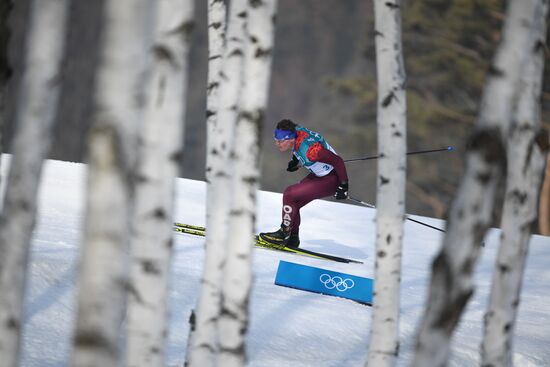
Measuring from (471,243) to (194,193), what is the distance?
10.6 meters

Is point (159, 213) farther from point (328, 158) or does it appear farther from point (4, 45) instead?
point (328, 158)

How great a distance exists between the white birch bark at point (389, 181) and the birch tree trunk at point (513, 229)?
72 cm

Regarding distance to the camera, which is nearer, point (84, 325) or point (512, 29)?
point (84, 325)

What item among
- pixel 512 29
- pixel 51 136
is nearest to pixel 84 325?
pixel 51 136

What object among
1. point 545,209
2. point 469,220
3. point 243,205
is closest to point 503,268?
point 469,220

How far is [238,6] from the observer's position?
4246 mm

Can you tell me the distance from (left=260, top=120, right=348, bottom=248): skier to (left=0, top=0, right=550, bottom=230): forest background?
1.34 metres

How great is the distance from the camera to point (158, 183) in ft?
8.93

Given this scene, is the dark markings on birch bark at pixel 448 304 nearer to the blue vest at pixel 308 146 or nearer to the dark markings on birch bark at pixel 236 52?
the dark markings on birch bark at pixel 236 52

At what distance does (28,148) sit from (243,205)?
93 centimetres

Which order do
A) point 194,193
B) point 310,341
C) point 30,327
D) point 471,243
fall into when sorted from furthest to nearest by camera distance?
1. point 194,193
2. point 310,341
3. point 30,327
4. point 471,243

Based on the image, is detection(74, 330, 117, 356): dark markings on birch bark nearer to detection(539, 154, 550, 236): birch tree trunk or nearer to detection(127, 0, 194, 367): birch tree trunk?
detection(127, 0, 194, 367): birch tree trunk

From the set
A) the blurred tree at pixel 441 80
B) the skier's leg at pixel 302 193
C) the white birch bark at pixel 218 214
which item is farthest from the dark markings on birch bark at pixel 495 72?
the blurred tree at pixel 441 80

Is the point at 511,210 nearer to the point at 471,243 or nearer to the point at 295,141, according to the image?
the point at 471,243
